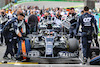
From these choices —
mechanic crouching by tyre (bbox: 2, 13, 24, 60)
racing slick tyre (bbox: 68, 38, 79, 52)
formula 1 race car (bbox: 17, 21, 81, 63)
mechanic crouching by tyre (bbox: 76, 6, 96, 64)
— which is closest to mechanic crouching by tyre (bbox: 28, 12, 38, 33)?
formula 1 race car (bbox: 17, 21, 81, 63)

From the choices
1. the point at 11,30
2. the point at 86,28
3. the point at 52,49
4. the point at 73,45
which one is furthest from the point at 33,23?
the point at 86,28

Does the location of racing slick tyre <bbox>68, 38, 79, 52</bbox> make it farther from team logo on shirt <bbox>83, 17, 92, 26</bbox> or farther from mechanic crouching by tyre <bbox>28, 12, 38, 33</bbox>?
mechanic crouching by tyre <bbox>28, 12, 38, 33</bbox>

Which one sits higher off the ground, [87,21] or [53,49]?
[87,21]

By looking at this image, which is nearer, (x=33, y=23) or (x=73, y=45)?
(x=73, y=45)

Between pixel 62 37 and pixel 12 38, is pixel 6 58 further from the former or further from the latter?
pixel 62 37

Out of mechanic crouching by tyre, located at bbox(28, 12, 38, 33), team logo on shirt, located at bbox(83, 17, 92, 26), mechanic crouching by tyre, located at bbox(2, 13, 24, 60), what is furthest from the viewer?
mechanic crouching by tyre, located at bbox(28, 12, 38, 33)

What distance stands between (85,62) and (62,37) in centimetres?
209

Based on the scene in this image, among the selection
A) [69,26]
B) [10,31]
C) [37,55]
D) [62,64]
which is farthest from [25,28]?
[69,26]

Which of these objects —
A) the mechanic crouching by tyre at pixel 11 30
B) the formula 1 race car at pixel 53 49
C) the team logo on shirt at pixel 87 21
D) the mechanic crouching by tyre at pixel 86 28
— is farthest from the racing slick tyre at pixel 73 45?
the mechanic crouching by tyre at pixel 11 30

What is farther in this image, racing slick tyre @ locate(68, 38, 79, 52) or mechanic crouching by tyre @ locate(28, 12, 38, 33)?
mechanic crouching by tyre @ locate(28, 12, 38, 33)

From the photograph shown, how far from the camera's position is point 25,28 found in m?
11.8

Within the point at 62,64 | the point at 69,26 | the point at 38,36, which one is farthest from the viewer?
the point at 69,26

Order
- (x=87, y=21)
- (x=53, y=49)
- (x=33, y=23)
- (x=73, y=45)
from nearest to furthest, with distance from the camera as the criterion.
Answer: (x=87, y=21) < (x=53, y=49) < (x=73, y=45) < (x=33, y=23)

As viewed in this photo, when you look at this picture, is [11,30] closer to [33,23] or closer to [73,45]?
[73,45]
